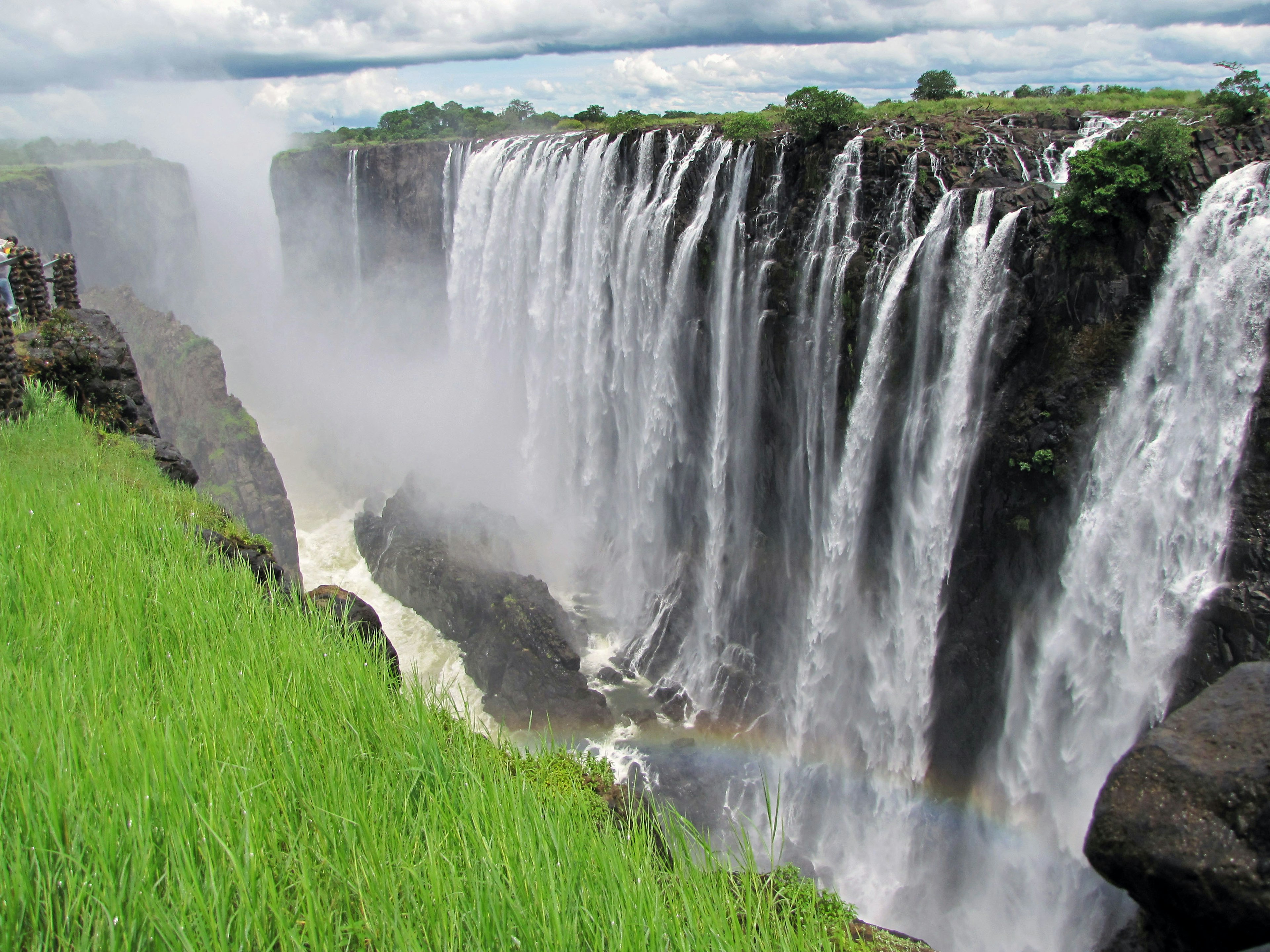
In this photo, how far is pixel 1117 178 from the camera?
11617 millimetres

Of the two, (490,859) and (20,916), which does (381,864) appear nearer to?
(490,859)

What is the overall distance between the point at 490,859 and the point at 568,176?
71.3ft

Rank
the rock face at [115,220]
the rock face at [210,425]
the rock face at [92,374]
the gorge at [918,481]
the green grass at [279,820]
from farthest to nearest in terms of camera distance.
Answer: the rock face at [115,220] → the rock face at [210,425] → the rock face at [92,374] → the gorge at [918,481] → the green grass at [279,820]

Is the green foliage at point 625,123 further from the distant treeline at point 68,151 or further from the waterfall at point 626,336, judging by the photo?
the distant treeline at point 68,151

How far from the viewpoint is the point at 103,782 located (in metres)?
3.16

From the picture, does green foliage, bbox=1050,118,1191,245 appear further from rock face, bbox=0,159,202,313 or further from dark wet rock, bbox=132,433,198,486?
rock face, bbox=0,159,202,313

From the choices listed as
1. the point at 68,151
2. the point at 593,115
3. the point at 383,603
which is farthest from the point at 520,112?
the point at 68,151

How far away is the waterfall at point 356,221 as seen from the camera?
36969 millimetres

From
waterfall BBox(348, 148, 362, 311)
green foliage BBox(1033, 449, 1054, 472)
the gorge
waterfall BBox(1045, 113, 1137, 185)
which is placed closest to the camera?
the gorge

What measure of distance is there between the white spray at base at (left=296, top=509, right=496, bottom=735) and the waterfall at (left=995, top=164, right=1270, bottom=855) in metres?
9.93

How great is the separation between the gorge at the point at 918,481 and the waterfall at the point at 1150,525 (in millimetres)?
45

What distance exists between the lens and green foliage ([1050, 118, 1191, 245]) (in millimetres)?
11383

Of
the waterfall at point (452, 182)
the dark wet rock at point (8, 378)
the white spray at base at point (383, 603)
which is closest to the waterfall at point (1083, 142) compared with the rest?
the white spray at base at point (383, 603)

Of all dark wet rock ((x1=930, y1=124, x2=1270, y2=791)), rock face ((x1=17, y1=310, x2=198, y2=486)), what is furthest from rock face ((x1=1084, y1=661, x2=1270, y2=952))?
rock face ((x1=17, y1=310, x2=198, y2=486))
